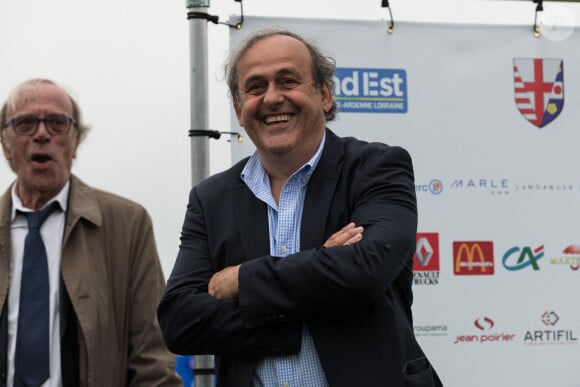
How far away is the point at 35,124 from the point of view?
3.00 metres

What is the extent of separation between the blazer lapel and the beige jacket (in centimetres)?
100

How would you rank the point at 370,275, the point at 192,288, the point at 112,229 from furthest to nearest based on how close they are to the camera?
1. the point at 112,229
2. the point at 192,288
3. the point at 370,275

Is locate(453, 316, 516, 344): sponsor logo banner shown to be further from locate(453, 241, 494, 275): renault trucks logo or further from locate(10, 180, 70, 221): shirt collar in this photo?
locate(10, 180, 70, 221): shirt collar

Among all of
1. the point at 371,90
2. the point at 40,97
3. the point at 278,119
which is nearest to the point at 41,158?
the point at 40,97

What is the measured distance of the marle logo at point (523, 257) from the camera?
391cm

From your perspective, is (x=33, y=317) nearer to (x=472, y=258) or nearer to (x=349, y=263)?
(x=349, y=263)

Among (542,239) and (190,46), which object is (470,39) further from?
(190,46)

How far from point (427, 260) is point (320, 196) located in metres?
1.80

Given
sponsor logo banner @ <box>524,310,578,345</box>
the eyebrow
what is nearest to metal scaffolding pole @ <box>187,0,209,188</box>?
the eyebrow

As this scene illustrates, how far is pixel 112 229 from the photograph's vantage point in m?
3.04

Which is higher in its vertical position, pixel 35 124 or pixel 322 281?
pixel 35 124

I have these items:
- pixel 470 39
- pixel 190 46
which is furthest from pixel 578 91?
pixel 190 46

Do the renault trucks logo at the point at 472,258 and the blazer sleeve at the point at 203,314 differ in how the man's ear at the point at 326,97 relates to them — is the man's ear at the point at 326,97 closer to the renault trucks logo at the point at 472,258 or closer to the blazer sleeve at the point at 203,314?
the blazer sleeve at the point at 203,314

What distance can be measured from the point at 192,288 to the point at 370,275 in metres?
0.49
